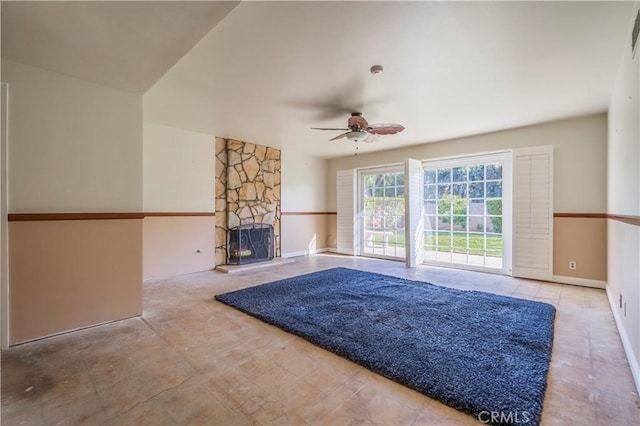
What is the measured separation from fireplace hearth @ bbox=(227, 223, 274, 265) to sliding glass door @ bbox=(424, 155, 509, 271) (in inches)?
125

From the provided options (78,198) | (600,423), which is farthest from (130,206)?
(600,423)

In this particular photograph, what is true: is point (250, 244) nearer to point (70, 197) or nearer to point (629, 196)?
point (70, 197)

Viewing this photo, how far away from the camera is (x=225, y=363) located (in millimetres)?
1980

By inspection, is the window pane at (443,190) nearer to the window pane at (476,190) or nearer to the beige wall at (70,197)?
the window pane at (476,190)

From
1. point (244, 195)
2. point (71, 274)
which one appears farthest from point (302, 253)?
point (71, 274)

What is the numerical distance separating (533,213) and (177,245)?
5569 mm

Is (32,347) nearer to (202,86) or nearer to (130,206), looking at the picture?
(130,206)

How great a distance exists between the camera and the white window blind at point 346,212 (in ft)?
21.9

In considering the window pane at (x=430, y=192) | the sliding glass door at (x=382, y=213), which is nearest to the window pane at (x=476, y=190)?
the window pane at (x=430, y=192)

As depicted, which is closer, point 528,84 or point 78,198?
point 78,198

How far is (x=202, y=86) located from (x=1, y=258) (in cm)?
221

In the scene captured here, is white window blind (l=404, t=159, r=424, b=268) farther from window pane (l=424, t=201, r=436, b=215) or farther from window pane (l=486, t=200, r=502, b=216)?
window pane (l=486, t=200, r=502, b=216)

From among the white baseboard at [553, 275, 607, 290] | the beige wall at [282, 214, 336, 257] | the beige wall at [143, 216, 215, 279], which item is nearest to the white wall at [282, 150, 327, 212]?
the beige wall at [282, 214, 336, 257]

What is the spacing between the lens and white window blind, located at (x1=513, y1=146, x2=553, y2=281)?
13.7 ft
